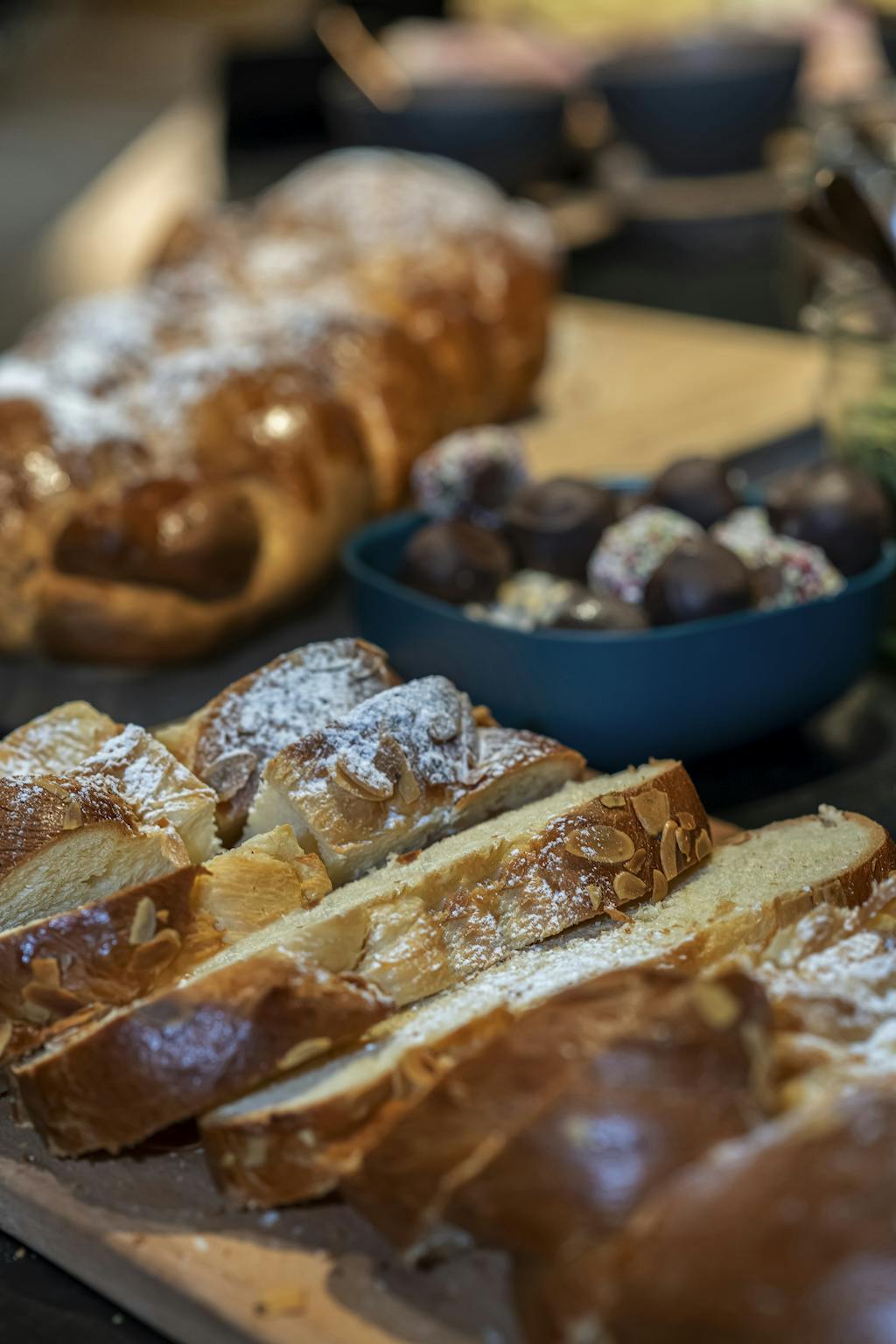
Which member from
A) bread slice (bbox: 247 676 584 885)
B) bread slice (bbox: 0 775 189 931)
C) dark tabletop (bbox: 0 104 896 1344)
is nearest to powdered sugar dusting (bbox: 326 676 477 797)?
bread slice (bbox: 247 676 584 885)

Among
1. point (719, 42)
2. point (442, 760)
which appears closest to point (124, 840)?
point (442, 760)

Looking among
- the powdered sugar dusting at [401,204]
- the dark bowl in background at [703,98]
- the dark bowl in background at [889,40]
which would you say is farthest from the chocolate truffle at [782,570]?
the dark bowl in background at [889,40]

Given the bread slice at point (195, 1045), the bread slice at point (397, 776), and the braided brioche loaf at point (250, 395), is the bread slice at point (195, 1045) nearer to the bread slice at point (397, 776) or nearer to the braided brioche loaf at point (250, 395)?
the bread slice at point (397, 776)

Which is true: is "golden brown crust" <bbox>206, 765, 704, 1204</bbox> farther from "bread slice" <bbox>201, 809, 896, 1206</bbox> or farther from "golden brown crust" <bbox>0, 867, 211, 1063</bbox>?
"golden brown crust" <bbox>0, 867, 211, 1063</bbox>

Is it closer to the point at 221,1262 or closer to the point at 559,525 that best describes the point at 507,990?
Result: the point at 221,1262

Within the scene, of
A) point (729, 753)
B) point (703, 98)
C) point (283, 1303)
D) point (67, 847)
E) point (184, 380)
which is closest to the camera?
point (283, 1303)

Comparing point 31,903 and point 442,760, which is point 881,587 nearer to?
point 442,760

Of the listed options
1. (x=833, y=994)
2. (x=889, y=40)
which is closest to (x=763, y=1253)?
(x=833, y=994)
